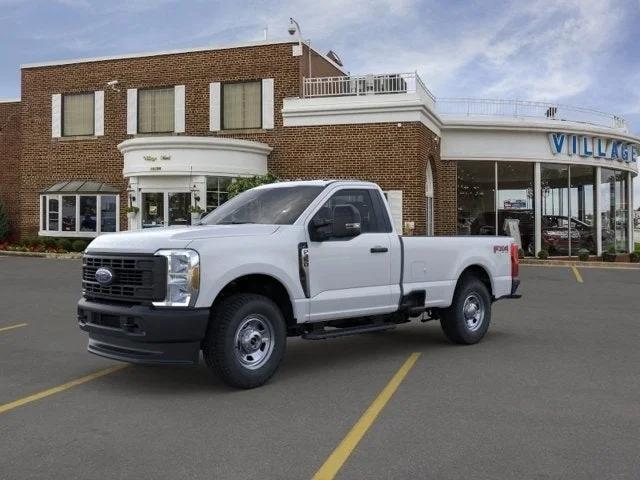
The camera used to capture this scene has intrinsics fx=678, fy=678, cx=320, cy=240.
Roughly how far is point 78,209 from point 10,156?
6046 mm

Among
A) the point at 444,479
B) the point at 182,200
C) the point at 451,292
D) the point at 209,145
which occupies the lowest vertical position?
the point at 444,479

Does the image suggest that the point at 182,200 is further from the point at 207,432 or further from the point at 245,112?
the point at 207,432

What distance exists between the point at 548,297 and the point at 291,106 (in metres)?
12.7

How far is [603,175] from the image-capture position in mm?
28172

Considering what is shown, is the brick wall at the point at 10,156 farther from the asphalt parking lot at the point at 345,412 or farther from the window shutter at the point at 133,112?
the asphalt parking lot at the point at 345,412

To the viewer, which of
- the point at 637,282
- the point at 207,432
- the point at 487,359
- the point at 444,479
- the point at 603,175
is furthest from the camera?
the point at 603,175

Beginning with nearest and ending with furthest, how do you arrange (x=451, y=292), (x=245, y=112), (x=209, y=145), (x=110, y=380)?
(x=110, y=380), (x=451, y=292), (x=209, y=145), (x=245, y=112)

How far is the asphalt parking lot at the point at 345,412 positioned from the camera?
4.45 m

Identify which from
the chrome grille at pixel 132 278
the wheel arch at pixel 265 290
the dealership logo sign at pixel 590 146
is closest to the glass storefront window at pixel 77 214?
the dealership logo sign at pixel 590 146

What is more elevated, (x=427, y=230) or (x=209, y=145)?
(x=209, y=145)

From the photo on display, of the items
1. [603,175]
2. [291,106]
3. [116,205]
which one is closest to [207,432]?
[291,106]

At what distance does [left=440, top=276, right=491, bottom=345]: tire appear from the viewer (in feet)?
28.9

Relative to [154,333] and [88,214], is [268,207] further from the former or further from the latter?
[88,214]

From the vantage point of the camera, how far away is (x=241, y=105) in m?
25.0
